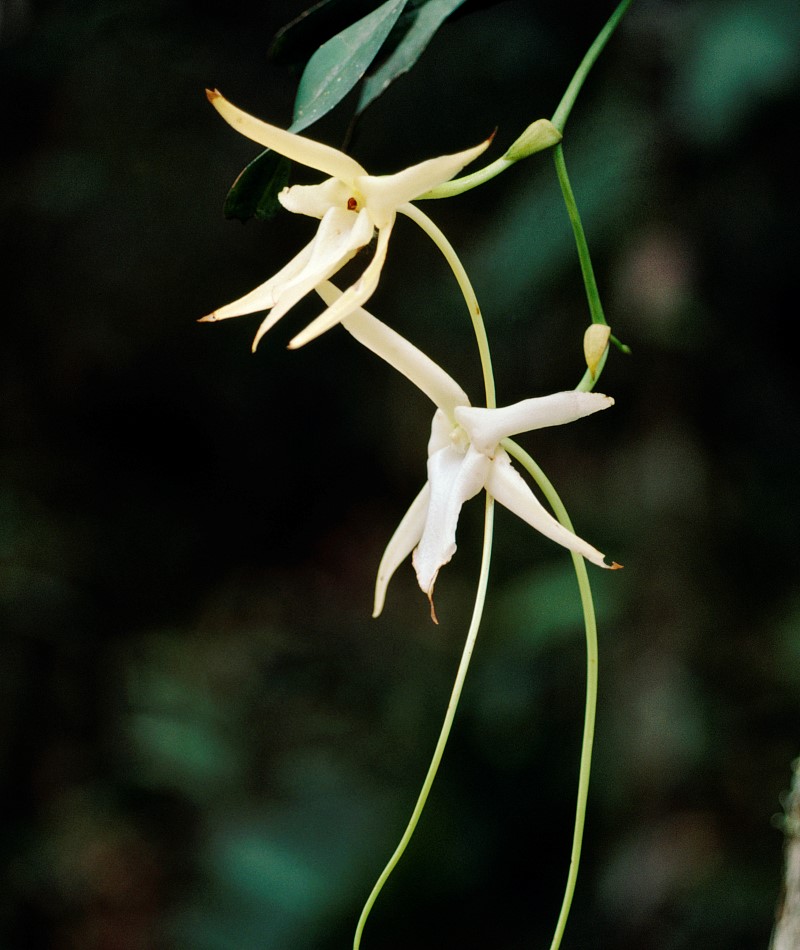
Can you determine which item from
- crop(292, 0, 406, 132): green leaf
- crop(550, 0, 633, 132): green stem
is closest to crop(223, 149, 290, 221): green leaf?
crop(292, 0, 406, 132): green leaf

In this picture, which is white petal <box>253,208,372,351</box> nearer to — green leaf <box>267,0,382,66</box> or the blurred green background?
green leaf <box>267,0,382,66</box>

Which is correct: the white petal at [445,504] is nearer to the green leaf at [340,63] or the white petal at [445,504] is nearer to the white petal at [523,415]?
the white petal at [523,415]

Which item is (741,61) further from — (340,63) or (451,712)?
(451,712)

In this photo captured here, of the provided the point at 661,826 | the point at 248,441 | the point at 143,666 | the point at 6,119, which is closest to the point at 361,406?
the point at 248,441

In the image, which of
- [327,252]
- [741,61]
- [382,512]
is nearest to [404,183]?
[327,252]

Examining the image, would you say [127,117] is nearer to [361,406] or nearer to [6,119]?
[6,119]

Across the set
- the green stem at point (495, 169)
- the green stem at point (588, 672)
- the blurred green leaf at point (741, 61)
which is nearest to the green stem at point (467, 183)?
the green stem at point (495, 169)
